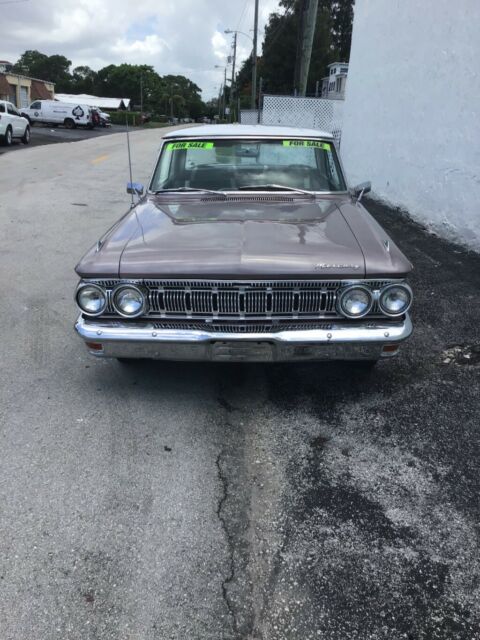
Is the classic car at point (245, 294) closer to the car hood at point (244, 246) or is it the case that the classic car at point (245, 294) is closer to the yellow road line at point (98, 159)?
the car hood at point (244, 246)

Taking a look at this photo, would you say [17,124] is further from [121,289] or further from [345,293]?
[345,293]

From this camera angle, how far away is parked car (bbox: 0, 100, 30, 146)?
2130 cm

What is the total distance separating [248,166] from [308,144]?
0.57m

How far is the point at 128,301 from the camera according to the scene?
3281mm

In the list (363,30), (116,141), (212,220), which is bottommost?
(116,141)

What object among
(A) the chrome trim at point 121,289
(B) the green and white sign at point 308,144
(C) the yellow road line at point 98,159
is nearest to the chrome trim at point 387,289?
(A) the chrome trim at point 121,289

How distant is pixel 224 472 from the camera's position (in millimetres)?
2982

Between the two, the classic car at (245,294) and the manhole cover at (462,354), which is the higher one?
the classic car at (245,294)

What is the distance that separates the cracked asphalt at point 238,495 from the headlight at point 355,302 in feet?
2.35

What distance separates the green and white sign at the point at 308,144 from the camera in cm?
473

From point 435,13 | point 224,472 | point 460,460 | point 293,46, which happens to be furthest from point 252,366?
point 293,46

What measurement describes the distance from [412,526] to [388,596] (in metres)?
0.45

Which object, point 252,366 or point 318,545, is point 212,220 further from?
point 318,545

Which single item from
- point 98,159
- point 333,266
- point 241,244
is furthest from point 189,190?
point 98,159
